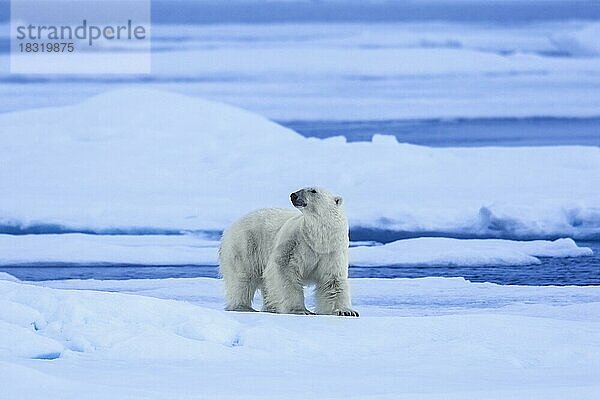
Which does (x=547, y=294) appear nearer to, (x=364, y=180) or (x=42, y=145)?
(x=364, y=180)

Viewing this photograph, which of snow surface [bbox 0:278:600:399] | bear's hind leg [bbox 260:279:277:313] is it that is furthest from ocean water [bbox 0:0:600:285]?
snow surface [bbox 0:278:600:399]

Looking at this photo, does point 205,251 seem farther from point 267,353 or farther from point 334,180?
point 267,353

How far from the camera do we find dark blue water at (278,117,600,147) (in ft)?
34.2

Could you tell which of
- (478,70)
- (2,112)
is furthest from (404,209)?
(2,112)

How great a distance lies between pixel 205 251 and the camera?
28.3 ft

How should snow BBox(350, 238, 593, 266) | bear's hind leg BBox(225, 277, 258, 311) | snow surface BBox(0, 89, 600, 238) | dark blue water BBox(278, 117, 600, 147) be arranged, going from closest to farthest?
bear's hind leg BBox(225, 277, 258, 311) → snow BBox(350, 238, 593, 266) → snow surface BBox(0, 89, 600, 238) → dark blue water BBox(278, 117, 600, 147)

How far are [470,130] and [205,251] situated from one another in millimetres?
3081

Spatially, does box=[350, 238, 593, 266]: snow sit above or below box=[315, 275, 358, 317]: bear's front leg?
above

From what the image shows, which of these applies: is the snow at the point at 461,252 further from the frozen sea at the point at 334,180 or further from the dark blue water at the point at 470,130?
the dark blue water at the point at 470,130

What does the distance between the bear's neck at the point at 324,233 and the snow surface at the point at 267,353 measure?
16.6 inches

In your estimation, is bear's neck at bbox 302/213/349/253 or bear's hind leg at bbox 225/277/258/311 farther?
bear's hind leg at bbox 225/277/258/311

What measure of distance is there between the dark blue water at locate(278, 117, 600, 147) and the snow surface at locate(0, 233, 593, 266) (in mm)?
1922

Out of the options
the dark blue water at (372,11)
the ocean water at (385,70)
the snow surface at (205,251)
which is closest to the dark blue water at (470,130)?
the ocean water at (385,70)

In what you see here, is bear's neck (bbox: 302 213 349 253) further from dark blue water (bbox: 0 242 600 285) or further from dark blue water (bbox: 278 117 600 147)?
dark blue water (bbox: 278 117 600 147)
